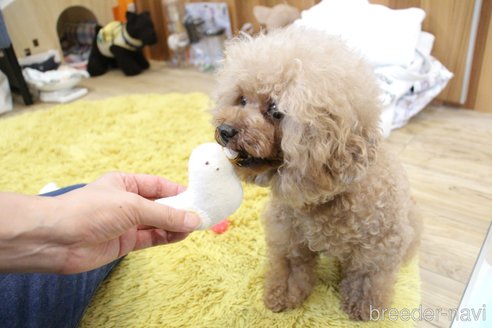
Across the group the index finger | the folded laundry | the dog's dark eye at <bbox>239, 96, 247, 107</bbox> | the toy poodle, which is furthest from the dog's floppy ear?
the folded laundry

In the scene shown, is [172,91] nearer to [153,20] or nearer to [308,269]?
[153,20]

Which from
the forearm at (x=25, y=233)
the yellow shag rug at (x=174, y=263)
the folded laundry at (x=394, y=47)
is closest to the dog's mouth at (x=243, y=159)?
the forearm at (x=25, y=233)

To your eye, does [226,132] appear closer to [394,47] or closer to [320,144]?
[320,144]

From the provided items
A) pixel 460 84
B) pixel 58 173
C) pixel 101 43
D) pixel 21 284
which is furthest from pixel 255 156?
pixel 101 43

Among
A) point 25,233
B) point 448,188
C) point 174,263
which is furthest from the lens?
point 448,188

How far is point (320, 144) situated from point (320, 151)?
0.04 ft

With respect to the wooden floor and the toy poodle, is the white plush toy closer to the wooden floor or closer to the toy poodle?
the toy poodle

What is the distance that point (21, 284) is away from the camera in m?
0.82

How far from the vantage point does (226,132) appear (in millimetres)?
670

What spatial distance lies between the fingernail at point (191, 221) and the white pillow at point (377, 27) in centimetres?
109

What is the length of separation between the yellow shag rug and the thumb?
0.33 metres

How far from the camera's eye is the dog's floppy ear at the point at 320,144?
24.4 inches

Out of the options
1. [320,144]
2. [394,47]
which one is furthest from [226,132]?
[394,47]

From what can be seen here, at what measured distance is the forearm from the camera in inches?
20.7
